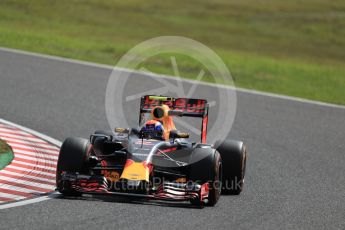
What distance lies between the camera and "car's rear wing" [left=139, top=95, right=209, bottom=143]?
13.4 m

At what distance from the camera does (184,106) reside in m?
13.6

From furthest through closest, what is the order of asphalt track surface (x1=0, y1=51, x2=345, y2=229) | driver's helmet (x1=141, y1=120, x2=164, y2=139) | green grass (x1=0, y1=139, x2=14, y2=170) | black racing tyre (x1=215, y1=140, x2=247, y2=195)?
green grass (x1=0, y1=139, x2=14, y2=170) → black racing tyre (x1=215, y1=140, x2=247, y2=195) → driver's helmet (x1=141, y1=120, x2=164, y2=139) → asphalt track surface (x1=0, y1=51, x2=345, y2=229)

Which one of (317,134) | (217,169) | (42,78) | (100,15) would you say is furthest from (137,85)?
(100,15)

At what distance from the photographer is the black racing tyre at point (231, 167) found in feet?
42.7

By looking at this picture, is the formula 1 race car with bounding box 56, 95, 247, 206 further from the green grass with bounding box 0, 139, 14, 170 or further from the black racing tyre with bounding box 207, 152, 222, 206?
the green grass with bounding box 0, 139, 14, 170

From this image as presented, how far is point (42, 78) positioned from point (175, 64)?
5.65 m

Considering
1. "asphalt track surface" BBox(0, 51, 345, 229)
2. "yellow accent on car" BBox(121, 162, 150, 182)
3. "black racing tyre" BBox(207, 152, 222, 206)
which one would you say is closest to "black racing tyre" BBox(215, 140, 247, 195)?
"asphalt track surface" BBox(0, 51, 345, 229)

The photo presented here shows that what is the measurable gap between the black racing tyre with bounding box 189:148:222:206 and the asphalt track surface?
200 millimetres

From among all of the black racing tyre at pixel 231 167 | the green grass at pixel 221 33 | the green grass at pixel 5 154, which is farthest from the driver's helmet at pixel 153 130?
the green grass at pixel 221 33

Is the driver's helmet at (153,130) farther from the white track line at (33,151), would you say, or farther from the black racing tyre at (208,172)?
the white track line at (33,151)

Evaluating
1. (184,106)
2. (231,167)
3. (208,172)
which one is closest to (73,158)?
(208,172)

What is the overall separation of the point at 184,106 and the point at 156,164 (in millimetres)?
1529

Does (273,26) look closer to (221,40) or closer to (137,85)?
(221,40)

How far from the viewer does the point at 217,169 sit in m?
12.1
